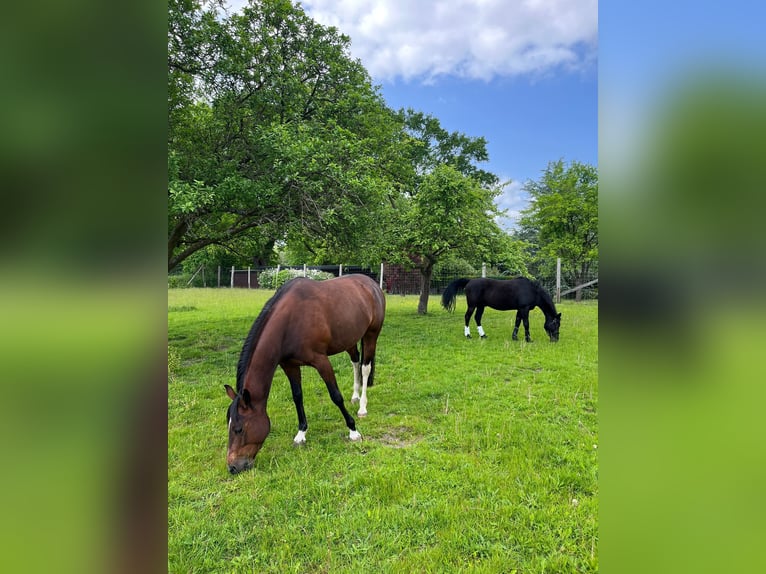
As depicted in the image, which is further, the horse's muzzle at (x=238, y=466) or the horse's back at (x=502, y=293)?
the horse's back at (x=502, y=293)

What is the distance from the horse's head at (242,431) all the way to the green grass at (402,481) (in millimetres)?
113

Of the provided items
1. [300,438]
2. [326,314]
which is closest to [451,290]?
[326,314]

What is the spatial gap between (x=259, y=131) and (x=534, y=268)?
16370mm

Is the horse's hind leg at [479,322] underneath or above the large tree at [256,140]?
underneath

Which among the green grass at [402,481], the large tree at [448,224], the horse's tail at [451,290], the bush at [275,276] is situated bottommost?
the green grass at [402,481]

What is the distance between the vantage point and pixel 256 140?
550 centimetres

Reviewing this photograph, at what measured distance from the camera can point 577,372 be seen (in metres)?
5.46
